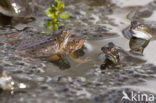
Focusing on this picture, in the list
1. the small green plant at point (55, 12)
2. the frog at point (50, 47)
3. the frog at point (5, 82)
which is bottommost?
the frog at point (5, 82)

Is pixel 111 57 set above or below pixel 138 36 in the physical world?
below

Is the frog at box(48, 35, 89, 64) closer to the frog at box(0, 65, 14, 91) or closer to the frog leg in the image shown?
the frog leg

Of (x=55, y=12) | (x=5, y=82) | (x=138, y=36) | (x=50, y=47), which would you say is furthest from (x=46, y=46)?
(x=138, y=36)

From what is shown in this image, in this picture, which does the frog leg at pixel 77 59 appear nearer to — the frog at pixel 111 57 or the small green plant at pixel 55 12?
the frog at pixel 111 57

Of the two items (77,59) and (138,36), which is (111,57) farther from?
(138,36)

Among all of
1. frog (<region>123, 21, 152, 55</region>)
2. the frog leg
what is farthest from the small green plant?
frog (<region>123, 21, 152, 55</region>)

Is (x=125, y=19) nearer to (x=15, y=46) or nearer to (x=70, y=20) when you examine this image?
(x=70, y=20)

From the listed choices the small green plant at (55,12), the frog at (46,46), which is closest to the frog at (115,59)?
the frog at (46,46)
